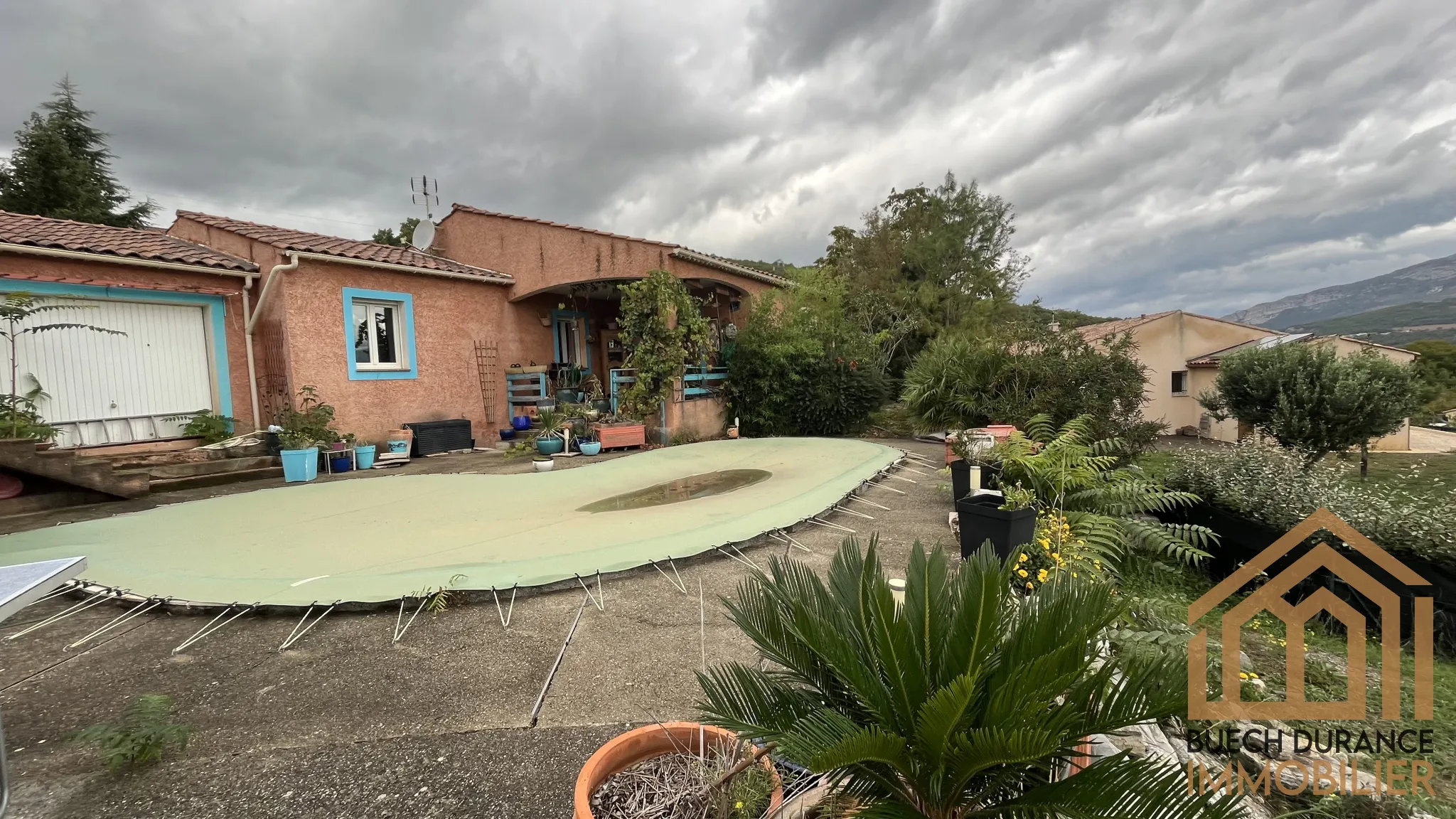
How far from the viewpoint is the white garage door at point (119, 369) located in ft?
23.0

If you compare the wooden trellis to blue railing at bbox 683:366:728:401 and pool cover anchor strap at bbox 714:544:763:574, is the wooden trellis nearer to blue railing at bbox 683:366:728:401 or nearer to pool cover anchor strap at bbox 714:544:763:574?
blue railing at bbox 683:366:728:401

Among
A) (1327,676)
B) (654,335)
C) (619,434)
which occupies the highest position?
(654,335)

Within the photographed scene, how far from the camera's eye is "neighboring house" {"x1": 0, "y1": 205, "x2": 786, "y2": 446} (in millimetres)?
7285

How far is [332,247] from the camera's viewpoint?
9328mm

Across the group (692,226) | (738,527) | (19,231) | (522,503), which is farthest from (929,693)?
(692,226)

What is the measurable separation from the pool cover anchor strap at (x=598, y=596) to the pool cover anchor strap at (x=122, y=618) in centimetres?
241

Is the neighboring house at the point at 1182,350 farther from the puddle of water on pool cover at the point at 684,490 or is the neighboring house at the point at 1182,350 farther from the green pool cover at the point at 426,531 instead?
the green pool cover at the point at 426,531

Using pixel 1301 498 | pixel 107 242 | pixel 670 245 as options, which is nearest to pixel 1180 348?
pixel 1301 498

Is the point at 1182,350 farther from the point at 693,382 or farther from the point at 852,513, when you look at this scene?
the point at 852,513

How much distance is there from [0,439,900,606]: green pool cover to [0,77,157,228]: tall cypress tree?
17805mm

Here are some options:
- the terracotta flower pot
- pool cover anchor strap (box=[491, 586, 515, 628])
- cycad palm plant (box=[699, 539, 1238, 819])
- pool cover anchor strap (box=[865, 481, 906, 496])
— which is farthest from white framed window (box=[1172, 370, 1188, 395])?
the terracotta flower pot

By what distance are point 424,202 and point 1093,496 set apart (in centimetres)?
1416

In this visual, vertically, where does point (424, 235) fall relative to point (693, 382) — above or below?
above

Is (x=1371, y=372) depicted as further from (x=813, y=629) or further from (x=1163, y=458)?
(x=813, y=629)
